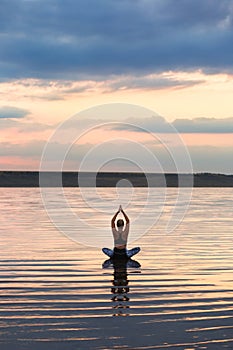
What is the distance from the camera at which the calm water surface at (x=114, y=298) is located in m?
14.6

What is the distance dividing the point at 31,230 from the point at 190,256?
54.7ft

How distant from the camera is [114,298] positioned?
771 inches

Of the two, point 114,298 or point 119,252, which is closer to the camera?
point 114,298

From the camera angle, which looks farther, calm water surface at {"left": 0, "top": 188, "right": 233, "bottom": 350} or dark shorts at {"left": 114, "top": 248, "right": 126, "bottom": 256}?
dark shorts at {"left": 114, "top": 248, "right": 126, "bottom": 256}

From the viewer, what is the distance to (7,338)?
1445cm

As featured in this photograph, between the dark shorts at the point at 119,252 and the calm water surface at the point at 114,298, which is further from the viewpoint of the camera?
the dark shorts at the point at 119,252

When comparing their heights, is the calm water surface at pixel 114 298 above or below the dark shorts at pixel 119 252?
below

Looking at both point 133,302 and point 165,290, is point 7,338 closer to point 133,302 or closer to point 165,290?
point 133,302

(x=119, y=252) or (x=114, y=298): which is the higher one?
(x=119, y=252)

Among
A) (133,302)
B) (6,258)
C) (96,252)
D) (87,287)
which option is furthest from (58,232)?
(133,302)

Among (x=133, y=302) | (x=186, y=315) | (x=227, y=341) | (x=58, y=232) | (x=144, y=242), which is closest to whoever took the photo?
(x=227, y=341)

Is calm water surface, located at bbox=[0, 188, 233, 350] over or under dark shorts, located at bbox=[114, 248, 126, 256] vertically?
under

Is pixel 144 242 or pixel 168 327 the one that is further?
pixel 144 242

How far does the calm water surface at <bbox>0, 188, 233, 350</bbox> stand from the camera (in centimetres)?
1457
